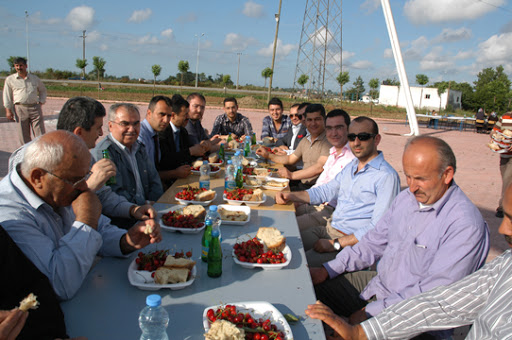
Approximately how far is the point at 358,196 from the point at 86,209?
2.65m

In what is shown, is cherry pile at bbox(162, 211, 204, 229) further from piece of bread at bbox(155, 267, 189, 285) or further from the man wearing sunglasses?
the man wearing sunglasses

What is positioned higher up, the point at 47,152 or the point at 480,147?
the point at 47,152

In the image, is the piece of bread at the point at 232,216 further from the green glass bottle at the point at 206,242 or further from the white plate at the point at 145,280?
the white plate at the point at 145,280

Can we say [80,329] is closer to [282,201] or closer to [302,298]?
[302,298]

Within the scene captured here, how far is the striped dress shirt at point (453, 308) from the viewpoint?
188 cm

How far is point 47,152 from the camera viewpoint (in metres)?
1.90

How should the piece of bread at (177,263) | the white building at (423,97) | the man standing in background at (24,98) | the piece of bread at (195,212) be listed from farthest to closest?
the white building at (423,97)
the man standing in background at (24,98)
the piece of bread at (195,212)
the piece of bread at (177,263)

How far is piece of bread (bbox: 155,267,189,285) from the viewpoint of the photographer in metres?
2.04

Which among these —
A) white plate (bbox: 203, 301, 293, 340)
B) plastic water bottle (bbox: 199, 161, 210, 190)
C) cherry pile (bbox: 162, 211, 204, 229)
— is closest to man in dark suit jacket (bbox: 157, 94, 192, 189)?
plastic water bottle (bbox: 199, 161, 210, 190)

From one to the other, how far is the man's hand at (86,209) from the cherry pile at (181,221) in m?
0.82

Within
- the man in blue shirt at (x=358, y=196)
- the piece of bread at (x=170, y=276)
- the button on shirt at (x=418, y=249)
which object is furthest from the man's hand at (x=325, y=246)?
the piece of bread at (x=170, y=276)

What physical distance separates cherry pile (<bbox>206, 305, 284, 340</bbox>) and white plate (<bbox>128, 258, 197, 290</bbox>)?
0.32 meters

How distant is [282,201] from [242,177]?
0.78 m

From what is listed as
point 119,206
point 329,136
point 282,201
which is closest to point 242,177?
point 282,201
